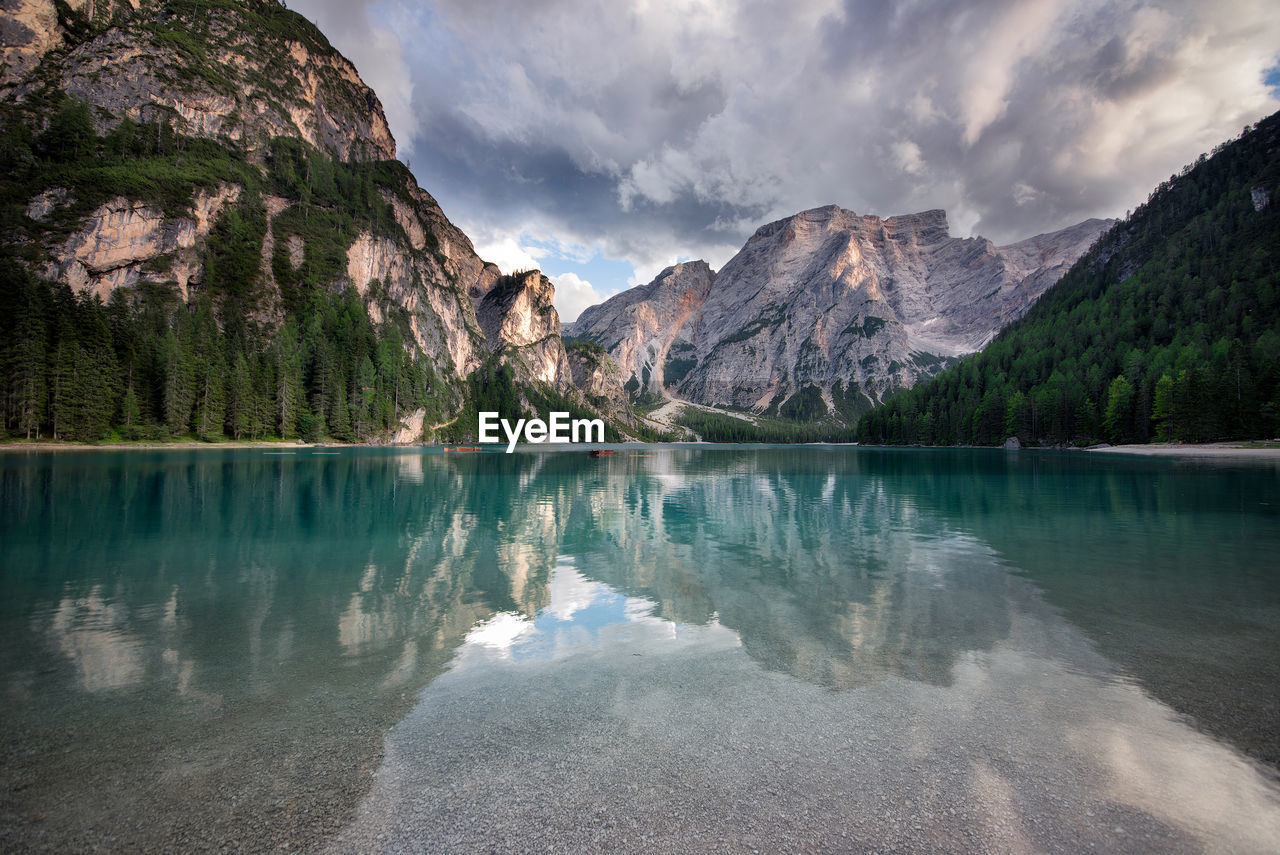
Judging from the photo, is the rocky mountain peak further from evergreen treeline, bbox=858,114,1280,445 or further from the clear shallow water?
evergreen treeline, bbox=858,114,1280,445

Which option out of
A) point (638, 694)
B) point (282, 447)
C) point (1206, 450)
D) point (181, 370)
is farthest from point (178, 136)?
point (1206, 450)

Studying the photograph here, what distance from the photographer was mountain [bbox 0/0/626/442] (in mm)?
89875

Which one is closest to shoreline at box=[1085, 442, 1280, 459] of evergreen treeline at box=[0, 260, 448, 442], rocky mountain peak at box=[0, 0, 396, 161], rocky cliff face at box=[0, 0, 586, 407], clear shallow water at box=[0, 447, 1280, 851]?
clear shallow water at box=[0, 447, 1280, 851]

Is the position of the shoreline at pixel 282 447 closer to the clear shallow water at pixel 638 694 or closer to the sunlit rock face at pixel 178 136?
the sunlit rock face at pixel 178 136

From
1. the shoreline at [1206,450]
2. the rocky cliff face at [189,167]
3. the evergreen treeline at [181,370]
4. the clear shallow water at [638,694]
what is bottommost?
the clear shallow water at [638,694]

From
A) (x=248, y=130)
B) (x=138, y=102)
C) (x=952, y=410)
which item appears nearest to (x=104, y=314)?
(x=138, y=102)

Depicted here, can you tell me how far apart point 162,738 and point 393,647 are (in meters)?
4.02

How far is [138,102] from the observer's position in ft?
473

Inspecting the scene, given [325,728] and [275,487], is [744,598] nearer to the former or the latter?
[325,728]

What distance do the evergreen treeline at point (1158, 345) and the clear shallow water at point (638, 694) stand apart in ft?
355

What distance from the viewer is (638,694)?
8758 mm

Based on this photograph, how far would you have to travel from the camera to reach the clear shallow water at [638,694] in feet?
18.1

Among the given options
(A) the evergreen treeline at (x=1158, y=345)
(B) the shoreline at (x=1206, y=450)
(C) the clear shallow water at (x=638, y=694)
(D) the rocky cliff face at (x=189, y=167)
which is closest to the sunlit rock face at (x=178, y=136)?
(D) the rocky cliff face at (x=189, y=167)

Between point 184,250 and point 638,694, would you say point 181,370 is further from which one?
point 638,694
